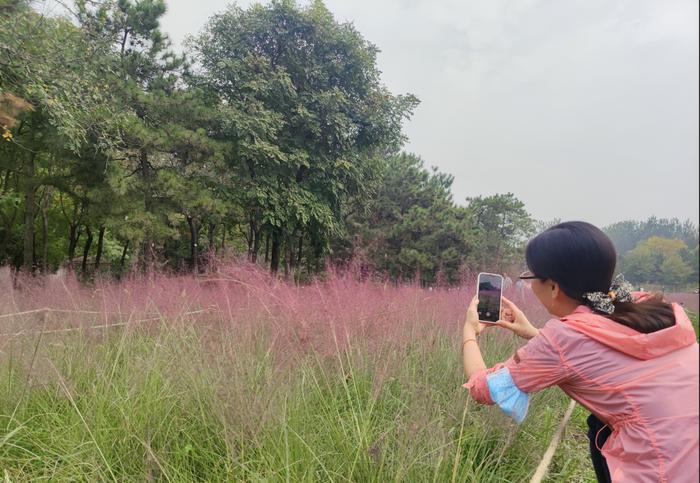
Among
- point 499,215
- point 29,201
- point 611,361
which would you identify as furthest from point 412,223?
point 611,361

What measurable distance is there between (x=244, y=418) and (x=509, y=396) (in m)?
1.05

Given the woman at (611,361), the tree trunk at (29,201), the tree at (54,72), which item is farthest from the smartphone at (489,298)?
the tree trunk at (29,201)

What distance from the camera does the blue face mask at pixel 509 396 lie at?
4.34 ft

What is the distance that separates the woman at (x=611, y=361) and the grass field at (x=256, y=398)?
454 mm

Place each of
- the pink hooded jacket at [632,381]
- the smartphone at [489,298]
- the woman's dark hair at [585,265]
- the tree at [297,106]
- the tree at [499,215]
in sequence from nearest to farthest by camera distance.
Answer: the pink hooded jacket at [632,381] → the woman's dark hair at [585,265] → the smartphone at [489,298] → the tree at [297,106] → the tree at [499,215]

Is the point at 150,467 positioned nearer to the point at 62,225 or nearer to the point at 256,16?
the point at 256,16

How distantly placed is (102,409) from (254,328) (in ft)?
2.86

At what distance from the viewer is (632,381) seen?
3.80 ft

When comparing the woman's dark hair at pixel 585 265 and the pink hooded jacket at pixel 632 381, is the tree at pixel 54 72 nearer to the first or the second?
the woman's dark hair at pixel 585 265

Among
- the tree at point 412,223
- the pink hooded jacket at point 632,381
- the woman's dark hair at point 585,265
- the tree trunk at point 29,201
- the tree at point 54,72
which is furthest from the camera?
the tree at point 412,223

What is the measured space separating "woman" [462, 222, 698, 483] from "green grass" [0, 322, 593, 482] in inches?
17.7

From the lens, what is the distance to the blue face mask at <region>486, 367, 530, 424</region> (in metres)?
1.32

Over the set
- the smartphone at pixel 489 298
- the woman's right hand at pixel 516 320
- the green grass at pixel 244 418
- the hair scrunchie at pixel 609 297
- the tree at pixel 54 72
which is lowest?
the green grass at pixel 244 418

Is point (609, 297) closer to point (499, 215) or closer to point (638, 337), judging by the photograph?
point (638, 337)
